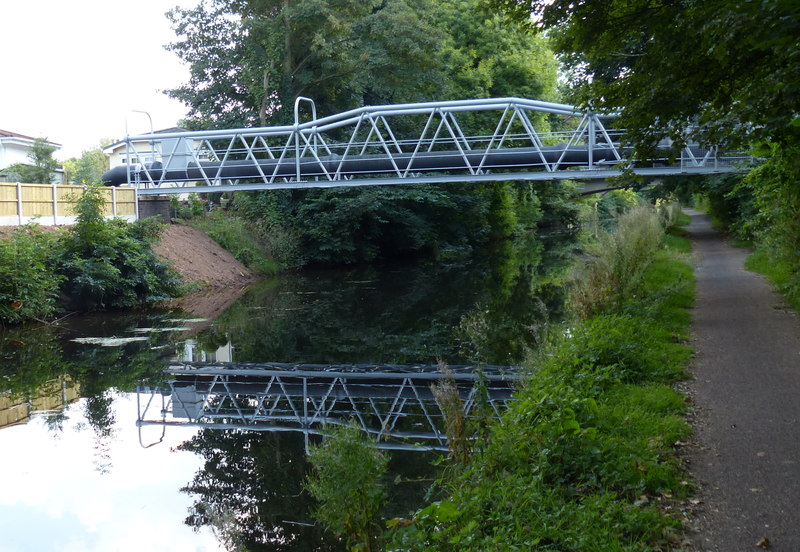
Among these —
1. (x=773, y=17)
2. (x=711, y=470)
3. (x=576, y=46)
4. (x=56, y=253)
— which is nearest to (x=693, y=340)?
(x=576, y=46)

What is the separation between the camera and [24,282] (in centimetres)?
2000

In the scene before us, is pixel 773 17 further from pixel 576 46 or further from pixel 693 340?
pixel 693 340

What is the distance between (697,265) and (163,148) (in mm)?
21888

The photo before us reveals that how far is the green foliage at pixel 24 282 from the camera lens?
64.8 feet

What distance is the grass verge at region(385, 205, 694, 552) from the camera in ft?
17.9

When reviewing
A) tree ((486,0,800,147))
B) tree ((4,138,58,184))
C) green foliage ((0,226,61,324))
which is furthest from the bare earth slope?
tree ((486,0,800,147))

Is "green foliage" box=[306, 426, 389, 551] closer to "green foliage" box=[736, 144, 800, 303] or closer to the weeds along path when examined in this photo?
the weeds along path

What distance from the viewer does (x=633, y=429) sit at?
7.64 m

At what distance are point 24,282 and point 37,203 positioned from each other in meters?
6.56

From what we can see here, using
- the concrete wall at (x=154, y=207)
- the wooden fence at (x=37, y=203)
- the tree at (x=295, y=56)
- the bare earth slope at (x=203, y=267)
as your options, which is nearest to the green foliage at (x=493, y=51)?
the tree at (x=295, y=56)

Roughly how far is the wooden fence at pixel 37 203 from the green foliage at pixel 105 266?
0.84m

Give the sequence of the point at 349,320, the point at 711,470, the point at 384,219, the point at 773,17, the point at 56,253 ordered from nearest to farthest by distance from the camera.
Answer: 1. the point at 773,17
2. the point at 711,470
3. the point at 349,320
4. the point at 56,253
5. the point at 384,219

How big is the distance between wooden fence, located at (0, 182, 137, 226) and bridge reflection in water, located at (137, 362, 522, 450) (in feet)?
41.2

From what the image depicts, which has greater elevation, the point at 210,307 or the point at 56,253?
the point at 56,253
